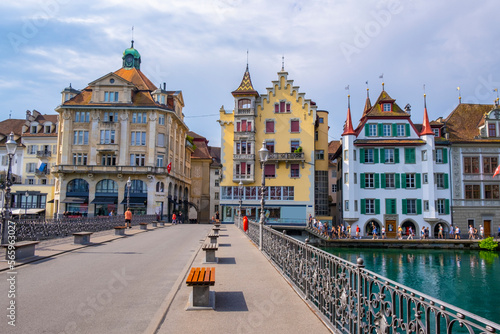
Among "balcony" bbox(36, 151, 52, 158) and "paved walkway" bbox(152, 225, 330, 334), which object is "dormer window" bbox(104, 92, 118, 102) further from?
"paved walkway" bbox(152, 225, 330, 334)

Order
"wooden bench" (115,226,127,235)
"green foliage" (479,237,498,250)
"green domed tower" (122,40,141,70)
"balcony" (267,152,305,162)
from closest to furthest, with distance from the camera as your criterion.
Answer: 1. "wooden bench" (115,226,127,235)
2. "green foliage" (479,237,498,250)
3. "balcony" (267,152,305,162)
4. "green domed tower" (122,40,141,70)

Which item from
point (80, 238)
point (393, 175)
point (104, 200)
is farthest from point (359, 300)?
point (104, 200)

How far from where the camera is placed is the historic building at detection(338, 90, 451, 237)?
44.7 m

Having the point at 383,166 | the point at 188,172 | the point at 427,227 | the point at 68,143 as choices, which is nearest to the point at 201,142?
the point at 188,172

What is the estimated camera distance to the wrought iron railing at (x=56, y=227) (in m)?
20.1

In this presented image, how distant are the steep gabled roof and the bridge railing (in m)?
42.5

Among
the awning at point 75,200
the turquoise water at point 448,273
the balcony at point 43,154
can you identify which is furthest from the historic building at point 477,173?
the balcony at point 43,154

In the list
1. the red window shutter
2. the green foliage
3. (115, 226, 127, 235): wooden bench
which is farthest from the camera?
the red window shutter

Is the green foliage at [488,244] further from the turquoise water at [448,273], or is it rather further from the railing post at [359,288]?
the railing post at [359,288]

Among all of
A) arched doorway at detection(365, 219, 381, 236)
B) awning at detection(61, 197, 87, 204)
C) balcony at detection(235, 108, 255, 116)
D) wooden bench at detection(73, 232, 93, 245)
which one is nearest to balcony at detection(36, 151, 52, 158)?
awning at detection(61, 197, 87, 204)

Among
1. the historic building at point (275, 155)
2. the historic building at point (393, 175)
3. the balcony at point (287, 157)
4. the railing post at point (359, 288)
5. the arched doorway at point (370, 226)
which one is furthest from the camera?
the historic building at point (275, 155)

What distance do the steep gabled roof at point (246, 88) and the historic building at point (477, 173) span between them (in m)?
23.6

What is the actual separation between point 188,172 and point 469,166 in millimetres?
45662

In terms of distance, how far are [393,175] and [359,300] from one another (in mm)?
43314
